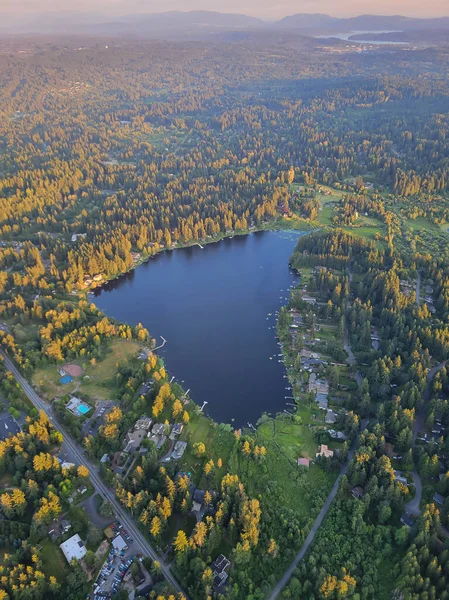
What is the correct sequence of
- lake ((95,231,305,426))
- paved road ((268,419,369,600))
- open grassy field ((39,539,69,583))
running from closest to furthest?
paved road ((268,419,369,600)), open grassy field ((39,539,69,583)), lake ((95,231,305,426))

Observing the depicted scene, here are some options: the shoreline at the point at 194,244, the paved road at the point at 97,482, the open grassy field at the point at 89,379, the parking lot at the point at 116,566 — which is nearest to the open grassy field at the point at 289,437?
the paved road at the point at 97,482

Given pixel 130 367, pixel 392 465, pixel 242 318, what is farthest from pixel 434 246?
pixel 130 367

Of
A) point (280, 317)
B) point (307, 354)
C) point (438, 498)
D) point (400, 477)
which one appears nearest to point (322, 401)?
point (307, 354)

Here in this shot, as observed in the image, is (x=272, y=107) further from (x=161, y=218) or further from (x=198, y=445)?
(x=198, y=445)

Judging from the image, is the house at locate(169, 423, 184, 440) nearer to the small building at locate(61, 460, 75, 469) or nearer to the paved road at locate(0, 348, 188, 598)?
the paved road at locate(0, 348, 188, 598)

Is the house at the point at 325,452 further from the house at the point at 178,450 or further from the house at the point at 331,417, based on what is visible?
the house at the point at 178,450

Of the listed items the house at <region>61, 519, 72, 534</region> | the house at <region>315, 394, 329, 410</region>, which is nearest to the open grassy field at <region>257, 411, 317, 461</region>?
the house at <region>315, 394, 329, 410</region>
